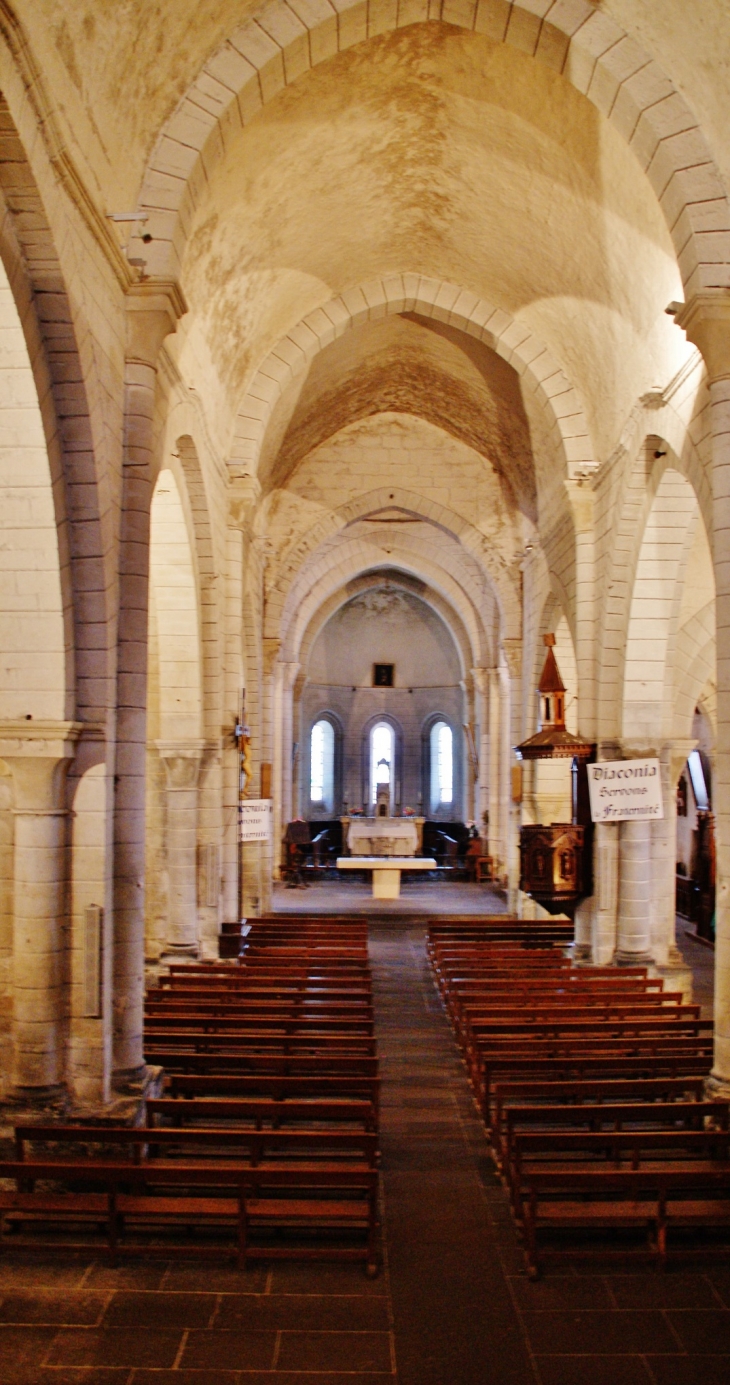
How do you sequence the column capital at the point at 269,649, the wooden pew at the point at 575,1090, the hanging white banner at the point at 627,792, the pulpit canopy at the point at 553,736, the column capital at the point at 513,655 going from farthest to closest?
the column capital at the point at 269,649
the column capital at the point at 513,655
the pulpit canopy at the point at 553,736
the hanging white banner at the point at 627,792
the wooden pew at the point at 575,1090

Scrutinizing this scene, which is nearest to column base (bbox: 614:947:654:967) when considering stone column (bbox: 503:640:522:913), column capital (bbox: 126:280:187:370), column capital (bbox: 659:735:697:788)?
column capital (bbox: 659:735:697:788)

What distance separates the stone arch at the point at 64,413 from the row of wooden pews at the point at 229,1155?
2738 millimetres

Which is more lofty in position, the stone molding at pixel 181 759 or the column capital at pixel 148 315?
the column capital at pixel 148 315

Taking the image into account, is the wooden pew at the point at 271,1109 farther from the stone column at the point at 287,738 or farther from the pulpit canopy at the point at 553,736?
the stone column at the point at 287,738

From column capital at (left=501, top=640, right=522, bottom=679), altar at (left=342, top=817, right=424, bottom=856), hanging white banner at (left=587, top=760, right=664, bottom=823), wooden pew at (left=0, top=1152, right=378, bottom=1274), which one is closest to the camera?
wooden pew at (left=0, top=1152, right=378, bottom=1274)

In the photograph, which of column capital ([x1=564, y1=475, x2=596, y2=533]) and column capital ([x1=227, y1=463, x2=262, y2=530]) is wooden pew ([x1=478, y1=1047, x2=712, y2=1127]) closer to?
column capital ([x1=564, y1=475, x2=596, y2=533])

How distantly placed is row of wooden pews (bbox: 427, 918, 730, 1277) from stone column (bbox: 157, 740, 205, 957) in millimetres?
3036

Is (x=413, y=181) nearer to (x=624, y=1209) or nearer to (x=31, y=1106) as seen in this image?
(x=31, y=1106)

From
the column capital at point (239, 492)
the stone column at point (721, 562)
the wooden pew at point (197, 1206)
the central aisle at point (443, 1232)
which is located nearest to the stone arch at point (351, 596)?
the column capital at point (239, 492)

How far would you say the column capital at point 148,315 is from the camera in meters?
7.92

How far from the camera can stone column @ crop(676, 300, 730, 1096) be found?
25.2 feet

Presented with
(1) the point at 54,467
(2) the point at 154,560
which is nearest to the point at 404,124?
(2) the point at 154,560

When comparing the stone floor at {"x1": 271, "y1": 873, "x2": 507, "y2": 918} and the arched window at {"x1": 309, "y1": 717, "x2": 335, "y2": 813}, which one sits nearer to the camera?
the stone floor at {"x1": 271, "y1": 873, "x2": 507, "y2": 918}

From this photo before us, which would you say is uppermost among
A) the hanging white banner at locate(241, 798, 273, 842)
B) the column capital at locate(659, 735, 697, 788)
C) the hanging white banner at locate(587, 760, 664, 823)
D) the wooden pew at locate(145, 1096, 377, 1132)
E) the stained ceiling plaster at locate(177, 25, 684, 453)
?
the stained ceiling plaster at locate(177, 25, 684, 453)
